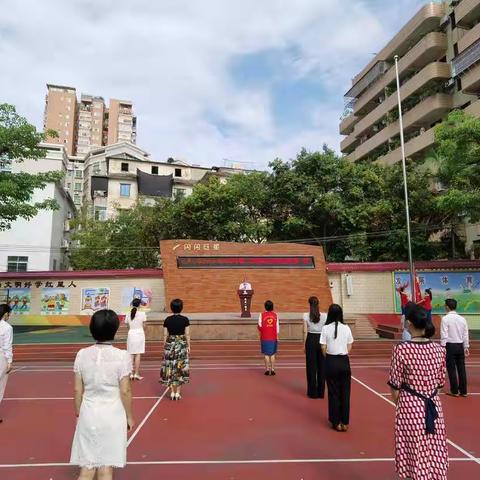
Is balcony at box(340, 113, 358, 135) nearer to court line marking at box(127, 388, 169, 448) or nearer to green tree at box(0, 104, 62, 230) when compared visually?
green tree at box(0, 104, 62, 230)

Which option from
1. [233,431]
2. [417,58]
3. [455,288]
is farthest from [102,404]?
[417,58]

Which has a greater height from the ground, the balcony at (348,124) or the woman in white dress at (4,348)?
the balcony at (348,124)

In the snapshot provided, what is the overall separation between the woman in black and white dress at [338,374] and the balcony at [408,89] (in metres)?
30.3

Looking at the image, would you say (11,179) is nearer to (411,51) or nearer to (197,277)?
(197,277)

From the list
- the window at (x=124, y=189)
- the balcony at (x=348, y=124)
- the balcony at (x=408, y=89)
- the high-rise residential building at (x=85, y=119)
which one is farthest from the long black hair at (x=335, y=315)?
the high-rise residential building at (x=85, y=119)

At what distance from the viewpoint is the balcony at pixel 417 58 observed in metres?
30.8

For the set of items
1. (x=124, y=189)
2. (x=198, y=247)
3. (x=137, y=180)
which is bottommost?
(x=198, y=247)

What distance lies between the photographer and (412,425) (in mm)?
3088

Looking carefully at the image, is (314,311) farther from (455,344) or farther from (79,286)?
(79,286)

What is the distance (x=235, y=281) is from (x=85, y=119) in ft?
262

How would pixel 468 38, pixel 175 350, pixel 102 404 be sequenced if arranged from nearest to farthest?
pixel 102 404
pixel 175 350
pixel 468 38

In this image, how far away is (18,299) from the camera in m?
19.8

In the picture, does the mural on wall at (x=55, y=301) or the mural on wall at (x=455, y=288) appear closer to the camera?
the mural on wall at (x=455, y=288)

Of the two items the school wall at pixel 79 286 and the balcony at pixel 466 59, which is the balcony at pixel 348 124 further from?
the school wall at pixel 79 286
